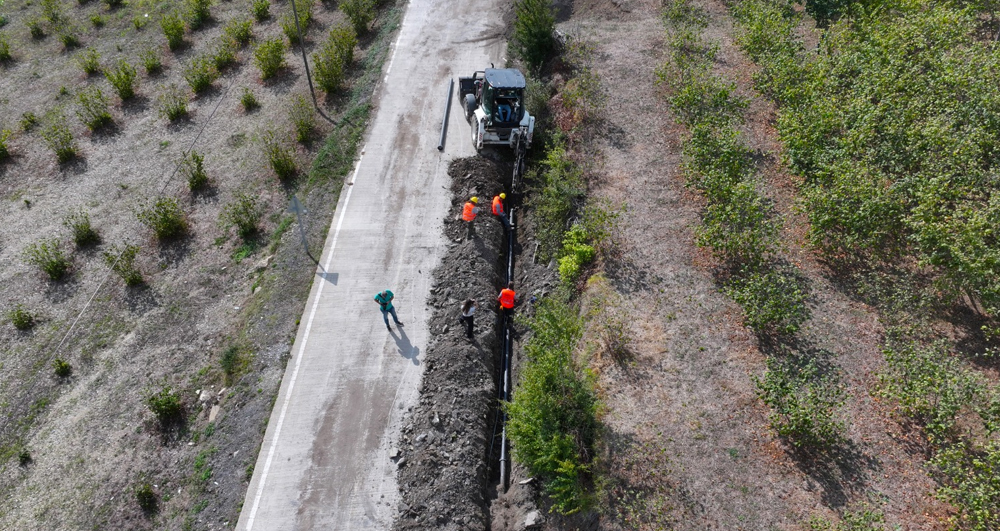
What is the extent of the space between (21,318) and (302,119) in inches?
407

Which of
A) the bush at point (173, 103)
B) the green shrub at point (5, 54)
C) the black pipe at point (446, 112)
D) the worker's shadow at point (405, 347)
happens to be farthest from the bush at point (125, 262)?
the green shrub at point (5, 54)

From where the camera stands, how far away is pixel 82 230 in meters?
17.6

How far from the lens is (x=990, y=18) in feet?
67.1

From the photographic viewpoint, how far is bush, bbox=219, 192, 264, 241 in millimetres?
17312

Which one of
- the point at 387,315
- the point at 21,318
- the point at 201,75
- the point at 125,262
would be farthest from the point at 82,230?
the point at 387,315

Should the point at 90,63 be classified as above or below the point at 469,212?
above

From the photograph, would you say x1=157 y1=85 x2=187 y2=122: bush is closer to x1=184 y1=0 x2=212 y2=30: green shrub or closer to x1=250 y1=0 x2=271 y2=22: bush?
x1=184 y1=0 x2=212 y2=30: green shrub

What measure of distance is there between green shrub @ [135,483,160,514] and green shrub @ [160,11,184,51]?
72.7ft

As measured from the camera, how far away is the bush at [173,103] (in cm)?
2206

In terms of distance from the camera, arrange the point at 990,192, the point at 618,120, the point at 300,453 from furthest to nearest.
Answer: the point at 618,120, the point at 990,192, the point at 300,453

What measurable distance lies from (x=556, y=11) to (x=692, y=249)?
1594 cm

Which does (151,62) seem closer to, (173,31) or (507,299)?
(173,31)

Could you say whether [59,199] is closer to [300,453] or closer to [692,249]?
[300,453]

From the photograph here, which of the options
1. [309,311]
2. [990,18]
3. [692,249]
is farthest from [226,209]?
[990,18]
